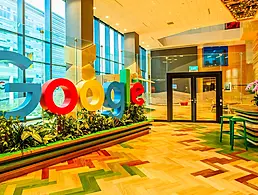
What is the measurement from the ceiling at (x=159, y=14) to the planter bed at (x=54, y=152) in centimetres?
506

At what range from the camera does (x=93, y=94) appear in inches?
234

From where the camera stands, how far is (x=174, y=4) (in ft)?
29.4

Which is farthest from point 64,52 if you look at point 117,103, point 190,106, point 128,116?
point 190,106

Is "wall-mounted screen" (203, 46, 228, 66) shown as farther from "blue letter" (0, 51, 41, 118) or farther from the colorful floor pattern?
"blue letter" (0, 51, 41, 118)

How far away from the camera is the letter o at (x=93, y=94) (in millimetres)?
5426

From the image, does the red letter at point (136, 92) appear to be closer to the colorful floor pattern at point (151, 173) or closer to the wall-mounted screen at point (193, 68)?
the colorful floor pattern at point (151, 173)

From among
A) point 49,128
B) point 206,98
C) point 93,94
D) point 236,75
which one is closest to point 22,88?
point 49,128

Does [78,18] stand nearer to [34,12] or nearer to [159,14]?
[34,12]

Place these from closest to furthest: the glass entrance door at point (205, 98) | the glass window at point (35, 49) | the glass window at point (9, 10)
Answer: the glass window at point (35, 49), the glass window at point (9, 10), the glass entrance door at point (205, 98)

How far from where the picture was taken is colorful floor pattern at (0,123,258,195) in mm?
3270

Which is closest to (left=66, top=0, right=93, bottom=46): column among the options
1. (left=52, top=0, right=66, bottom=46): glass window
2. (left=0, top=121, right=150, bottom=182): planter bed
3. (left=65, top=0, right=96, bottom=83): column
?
(left=65, top=0, right=96, bottom=83): column

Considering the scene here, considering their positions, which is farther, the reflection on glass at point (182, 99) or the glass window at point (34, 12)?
the reflection on glass at point (182, 99)

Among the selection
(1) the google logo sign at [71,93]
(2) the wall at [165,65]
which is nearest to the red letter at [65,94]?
(1) the google logo sign at [71,93]

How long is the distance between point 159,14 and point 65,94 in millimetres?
6541
